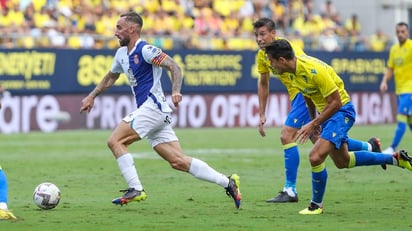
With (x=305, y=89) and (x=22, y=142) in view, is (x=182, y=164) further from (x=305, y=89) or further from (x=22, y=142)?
(x=22, y=142)

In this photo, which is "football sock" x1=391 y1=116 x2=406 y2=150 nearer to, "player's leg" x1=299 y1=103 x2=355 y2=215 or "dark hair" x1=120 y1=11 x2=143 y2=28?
"player's leg" x1=299 y1=103 x2=355 y2=215

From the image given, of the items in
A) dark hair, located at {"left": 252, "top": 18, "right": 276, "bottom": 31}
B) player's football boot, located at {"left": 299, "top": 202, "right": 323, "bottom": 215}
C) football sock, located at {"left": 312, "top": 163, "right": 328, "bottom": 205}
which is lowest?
player's football boot, located at {"left": 299, "top": 202, "right": 323, "bottom": 215}

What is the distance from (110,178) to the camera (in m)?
15.7

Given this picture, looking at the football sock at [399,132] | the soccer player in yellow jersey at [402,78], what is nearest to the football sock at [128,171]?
the soccer player in yellow jersey at [402,78]

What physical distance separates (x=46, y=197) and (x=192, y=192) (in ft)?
9.02

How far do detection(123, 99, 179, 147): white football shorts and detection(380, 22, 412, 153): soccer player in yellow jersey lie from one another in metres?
8.51

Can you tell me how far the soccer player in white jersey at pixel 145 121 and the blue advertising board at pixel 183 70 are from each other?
15.8 meters

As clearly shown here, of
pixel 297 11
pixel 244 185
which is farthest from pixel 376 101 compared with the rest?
pixel 244 185

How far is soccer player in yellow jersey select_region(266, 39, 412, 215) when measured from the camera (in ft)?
Result: 34.7

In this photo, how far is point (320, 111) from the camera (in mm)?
11117

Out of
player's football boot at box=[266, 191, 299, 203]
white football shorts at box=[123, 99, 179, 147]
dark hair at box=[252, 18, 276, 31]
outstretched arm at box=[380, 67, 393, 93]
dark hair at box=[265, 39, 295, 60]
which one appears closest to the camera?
dark hair at box=[265, 39, 295, 60]

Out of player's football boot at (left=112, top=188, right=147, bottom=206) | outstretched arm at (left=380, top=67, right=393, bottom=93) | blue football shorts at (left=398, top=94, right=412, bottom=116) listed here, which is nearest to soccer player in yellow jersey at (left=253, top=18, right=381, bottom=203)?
player's football boot at (left=112, top=188, right=147, bottom=206)

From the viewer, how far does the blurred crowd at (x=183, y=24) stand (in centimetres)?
2811

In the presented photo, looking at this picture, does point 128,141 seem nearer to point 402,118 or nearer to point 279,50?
point 279,50
